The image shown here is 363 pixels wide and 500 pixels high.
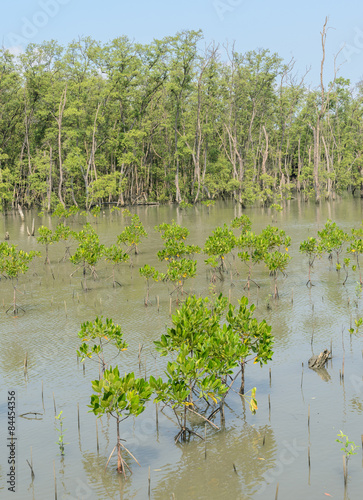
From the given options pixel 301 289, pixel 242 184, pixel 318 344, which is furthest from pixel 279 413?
pixel 242 184

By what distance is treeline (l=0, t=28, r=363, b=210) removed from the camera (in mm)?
52125

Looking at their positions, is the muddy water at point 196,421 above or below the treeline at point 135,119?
below

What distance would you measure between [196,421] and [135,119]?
175 ft

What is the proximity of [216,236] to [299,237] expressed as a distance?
11.6 m

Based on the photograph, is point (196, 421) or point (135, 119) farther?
point (135, 119)

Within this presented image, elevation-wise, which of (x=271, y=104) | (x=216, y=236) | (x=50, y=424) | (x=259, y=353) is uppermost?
(x=271, y=104)

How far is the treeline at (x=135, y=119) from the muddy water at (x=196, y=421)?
114 ft

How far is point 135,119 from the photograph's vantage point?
196ft

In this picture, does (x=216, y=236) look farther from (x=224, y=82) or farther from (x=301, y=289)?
(x=224, y=82)

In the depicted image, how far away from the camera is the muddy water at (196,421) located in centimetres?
757

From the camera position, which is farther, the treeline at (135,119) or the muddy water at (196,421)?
the treeline at (135,119)

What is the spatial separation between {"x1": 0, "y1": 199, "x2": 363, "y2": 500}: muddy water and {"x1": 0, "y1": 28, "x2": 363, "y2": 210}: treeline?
3479 cm

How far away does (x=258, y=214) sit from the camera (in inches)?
1801

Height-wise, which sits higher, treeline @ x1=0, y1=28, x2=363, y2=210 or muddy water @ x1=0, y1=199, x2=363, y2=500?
treeline @ x1=0, y1=28, x2=363, y2=210
